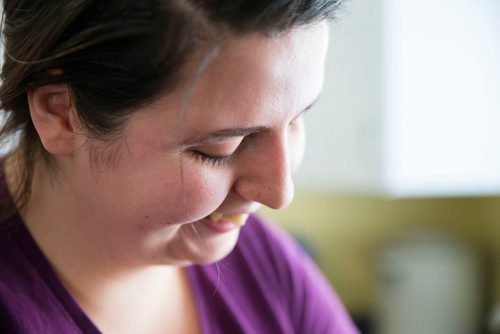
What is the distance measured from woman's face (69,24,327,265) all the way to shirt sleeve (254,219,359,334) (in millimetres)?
202

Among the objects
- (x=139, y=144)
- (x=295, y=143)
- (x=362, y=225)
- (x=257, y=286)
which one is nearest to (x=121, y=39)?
(x=139, y=144)

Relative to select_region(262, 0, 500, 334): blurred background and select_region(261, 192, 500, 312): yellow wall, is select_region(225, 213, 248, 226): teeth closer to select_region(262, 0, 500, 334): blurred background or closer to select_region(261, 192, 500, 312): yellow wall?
Answer: select_region(262, 0, 500, 334): blurred background

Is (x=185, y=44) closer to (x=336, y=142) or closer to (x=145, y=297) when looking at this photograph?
(x=145, y=297)

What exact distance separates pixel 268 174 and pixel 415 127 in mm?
1251

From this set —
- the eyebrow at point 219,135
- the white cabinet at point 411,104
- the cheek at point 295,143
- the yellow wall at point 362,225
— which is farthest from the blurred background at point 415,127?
the eyebrow at point 219,135

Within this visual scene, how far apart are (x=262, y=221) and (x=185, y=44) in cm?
40

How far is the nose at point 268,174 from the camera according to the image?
27.6 inches

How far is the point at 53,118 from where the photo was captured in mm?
714

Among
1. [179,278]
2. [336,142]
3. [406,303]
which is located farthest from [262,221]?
[406,303]

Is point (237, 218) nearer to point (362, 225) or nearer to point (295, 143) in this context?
point (295, 143)

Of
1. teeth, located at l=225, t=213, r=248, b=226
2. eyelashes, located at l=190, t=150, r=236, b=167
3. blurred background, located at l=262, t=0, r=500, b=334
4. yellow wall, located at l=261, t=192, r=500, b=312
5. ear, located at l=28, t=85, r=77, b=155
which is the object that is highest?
ear, located at l=28, t=85, r=77, b=155

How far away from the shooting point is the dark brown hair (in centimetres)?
63

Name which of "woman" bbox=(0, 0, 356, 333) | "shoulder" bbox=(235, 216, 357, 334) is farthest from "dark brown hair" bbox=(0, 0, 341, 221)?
"shoulder" bbox=(235, 216, 357, 334)

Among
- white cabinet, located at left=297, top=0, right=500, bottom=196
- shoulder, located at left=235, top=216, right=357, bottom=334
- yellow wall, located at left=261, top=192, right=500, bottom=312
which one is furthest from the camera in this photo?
yellow wall, located at left=261, top=192, right=500, bottom=312
